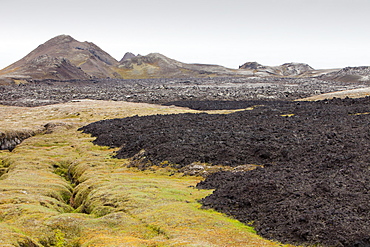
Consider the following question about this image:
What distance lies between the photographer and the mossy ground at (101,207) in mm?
20812

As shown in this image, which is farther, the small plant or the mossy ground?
the small plant

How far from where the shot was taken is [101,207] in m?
28.3

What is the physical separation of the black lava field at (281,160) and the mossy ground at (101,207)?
2109 mm

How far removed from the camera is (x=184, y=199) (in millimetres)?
28484

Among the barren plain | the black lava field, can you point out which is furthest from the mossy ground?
the black lava field

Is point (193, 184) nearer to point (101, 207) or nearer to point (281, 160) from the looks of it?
point (101, 207)

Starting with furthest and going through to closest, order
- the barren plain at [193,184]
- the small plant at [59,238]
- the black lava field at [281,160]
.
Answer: the small plant at [59,238], the barren plain at [193,184], the black lava field at [281,160]

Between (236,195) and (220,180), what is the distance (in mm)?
6018

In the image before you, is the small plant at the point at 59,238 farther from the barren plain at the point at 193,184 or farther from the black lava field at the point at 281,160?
the black lava field at the point at 281,160

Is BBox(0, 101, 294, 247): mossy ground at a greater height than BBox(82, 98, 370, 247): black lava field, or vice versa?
BBox(82, 98, 370, 247): black lava field

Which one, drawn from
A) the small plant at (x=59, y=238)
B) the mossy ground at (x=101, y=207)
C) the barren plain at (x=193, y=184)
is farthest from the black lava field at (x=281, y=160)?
the small plant at (x=59, y=238)

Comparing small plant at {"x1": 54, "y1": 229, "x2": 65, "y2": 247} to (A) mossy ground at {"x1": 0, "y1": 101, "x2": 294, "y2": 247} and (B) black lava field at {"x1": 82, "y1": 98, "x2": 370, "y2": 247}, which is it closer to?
(A) mossy ground at {"x1": 0, "y1": 101, "x2": 294, "y2": 247}

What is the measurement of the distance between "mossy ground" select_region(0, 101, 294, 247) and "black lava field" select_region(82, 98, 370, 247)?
2.11m

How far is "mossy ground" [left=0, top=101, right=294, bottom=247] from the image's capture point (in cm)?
2081
